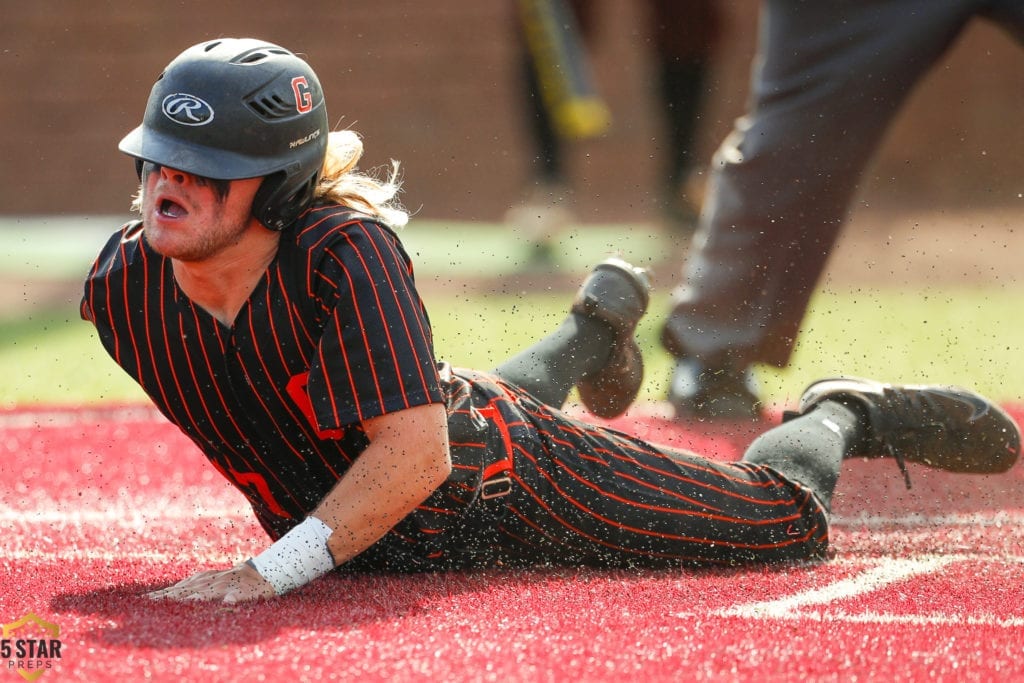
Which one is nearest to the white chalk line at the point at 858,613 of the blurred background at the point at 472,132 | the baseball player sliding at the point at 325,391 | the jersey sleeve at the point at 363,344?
the baseball player sliding at the point at 325,391

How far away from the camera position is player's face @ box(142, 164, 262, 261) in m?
2.39

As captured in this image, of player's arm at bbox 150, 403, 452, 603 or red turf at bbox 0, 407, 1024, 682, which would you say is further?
player's arm at bbox 150, 403, 452, 603

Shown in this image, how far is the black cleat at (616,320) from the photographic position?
140 inches

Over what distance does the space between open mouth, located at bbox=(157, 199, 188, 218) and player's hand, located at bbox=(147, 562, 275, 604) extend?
1.94 ft

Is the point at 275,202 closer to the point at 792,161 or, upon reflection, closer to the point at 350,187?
the point at 350,187

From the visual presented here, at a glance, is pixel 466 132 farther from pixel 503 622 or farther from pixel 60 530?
pixel 503 622

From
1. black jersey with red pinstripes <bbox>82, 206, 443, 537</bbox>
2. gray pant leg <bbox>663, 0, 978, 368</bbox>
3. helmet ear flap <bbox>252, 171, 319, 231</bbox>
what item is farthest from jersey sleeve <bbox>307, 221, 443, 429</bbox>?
gray pant leg <bbox>663, 0, 978, 368</bbox>

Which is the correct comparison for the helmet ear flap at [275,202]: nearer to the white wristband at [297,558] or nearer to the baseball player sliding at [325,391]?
the baseball player sliding at [325,391]

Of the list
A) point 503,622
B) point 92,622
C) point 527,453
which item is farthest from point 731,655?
point 92,622

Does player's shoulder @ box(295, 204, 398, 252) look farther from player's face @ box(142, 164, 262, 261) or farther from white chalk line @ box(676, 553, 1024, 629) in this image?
white chalk line @ box(676, 553, 1024, 629)

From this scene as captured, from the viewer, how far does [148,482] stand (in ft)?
13.4

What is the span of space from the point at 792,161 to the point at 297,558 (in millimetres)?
2368

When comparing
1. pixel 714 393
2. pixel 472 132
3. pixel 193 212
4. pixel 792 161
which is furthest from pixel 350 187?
pixel 472 132

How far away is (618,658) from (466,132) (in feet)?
38.1
